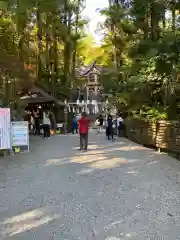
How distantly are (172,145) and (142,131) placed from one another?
6.13m

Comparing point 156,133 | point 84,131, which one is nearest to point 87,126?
point 84,131

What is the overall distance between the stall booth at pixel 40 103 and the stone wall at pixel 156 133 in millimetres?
7462

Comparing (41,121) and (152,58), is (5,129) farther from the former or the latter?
(41,121)

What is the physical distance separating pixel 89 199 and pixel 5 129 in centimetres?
764

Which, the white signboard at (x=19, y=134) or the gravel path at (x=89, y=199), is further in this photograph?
the white signboard at (x=19, y=134)

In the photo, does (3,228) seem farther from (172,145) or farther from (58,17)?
(58,17)

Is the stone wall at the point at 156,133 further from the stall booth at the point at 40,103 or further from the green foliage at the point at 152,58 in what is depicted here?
the stall booth at the point at 40,103

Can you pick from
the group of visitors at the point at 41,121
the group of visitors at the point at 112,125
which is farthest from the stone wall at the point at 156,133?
the group of visitors at the point at 41,121

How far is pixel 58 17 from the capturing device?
39.8 meters

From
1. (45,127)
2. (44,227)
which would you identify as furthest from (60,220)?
(45,127)

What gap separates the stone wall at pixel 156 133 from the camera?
15907 mm

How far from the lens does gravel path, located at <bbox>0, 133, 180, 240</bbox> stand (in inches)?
231

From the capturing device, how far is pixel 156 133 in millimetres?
18953

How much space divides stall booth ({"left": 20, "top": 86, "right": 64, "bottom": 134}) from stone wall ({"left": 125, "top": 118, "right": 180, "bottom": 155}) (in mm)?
7462
